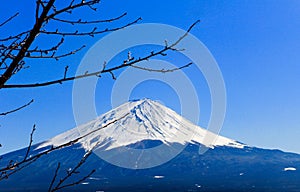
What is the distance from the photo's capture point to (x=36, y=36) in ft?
6.39

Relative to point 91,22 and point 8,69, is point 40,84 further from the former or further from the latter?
point 91,22

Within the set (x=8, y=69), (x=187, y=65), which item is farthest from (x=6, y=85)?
(x=187, y=65)

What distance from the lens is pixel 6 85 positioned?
1962 millimetres

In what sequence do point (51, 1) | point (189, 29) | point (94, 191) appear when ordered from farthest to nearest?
point (94, 191), point (189, 29), point (51, 1)

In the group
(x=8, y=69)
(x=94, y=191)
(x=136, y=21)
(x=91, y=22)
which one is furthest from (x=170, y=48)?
(x=94, y=191)

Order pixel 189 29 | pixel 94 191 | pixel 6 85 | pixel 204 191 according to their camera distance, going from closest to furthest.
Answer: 1. pixel 6 85
2. pixel 189 29
3. pixel 204 191
4. pixel 94 191

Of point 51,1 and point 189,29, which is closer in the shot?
point 51,1

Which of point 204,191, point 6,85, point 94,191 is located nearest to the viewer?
point 6,85

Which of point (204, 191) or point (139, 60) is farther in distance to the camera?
point (204, 191)

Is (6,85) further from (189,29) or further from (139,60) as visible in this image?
(189,29)

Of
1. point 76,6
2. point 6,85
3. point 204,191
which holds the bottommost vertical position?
point 6,85

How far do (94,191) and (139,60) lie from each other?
172 meters

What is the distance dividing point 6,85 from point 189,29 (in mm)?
905

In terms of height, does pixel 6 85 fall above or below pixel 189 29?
below
